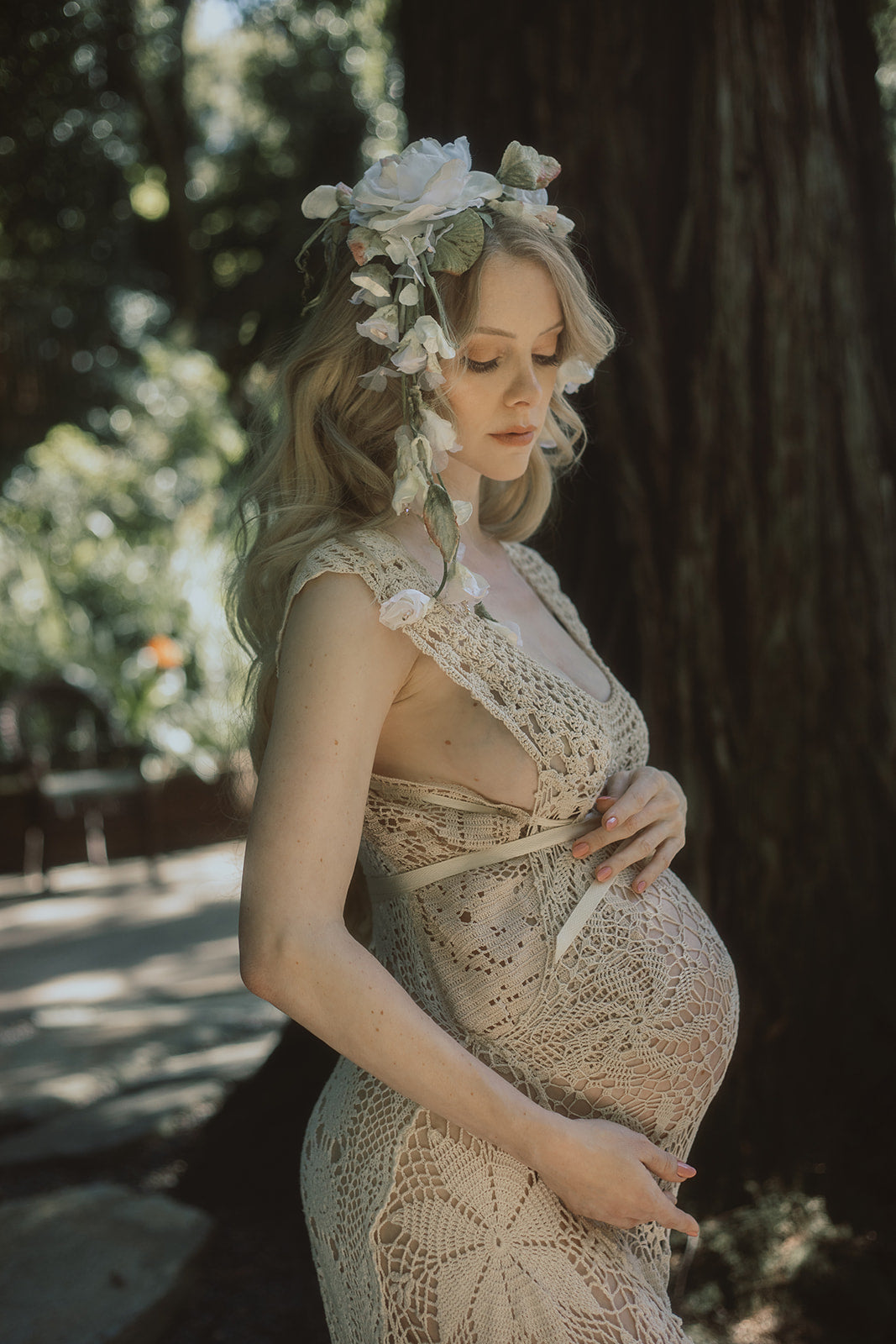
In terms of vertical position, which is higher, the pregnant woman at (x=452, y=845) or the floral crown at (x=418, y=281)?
the floral crown at (x=418, y=281)

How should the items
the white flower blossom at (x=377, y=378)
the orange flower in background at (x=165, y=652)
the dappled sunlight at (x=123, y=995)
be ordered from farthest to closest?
the orange flower in background at (x=165, y=652)
the dappled sunlight at (x=123, y=995)
the white flower blossom at (x=377, y=378)

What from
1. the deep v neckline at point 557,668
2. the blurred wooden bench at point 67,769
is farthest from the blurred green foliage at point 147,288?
the deep v neckline at point 557,668

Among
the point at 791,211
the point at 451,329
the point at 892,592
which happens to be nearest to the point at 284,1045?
the point at 892,592

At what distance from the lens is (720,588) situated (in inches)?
98.0

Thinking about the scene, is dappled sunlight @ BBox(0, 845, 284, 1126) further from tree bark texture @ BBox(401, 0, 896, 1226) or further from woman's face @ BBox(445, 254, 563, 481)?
tree bark texture @ BBox(401, 0, 896, 1226)

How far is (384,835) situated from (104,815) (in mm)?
6331

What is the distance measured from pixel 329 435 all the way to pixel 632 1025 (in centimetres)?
90

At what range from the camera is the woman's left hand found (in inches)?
60.8

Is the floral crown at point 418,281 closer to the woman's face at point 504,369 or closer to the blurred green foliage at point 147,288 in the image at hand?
the woman's face at point 504,369

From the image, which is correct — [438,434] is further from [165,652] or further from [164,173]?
[164,173]

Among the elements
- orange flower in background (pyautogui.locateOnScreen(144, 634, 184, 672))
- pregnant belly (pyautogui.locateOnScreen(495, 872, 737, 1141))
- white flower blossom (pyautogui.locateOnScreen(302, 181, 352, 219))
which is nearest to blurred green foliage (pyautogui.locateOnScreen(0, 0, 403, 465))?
orange flower in background (pyautogui.locateOnScreen(144, 634, 184, 672))

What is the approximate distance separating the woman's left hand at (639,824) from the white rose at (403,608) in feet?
1.31

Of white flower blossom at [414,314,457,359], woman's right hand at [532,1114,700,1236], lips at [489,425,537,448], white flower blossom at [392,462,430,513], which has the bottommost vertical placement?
woman's right hand at [532,1114,700,1236]

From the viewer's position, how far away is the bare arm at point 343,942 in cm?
129
